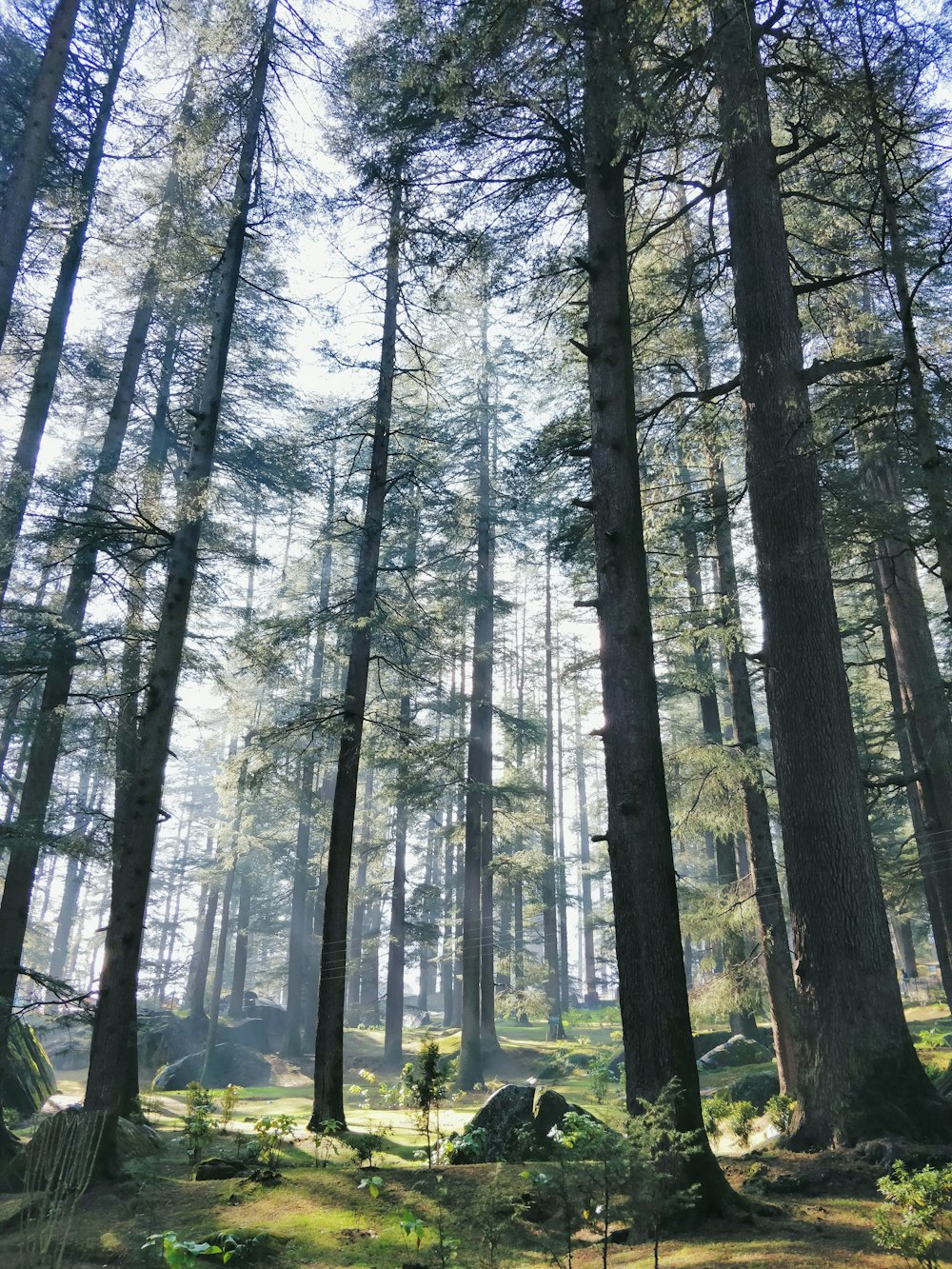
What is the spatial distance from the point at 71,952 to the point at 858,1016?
47347mm

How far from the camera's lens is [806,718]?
651cm

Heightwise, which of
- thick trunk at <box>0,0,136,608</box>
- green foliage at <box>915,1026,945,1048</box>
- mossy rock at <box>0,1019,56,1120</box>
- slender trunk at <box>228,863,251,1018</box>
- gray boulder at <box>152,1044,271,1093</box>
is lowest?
gray boulder at <box>152,1044,271,1093</box>

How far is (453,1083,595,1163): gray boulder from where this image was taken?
6.70 meters

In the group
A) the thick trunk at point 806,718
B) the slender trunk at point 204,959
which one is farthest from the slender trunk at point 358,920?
the thick trunk at point 806,718

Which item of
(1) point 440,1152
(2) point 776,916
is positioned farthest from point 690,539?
(1) point 440,1152

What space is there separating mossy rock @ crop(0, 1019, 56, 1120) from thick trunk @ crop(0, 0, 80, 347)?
11.3 m

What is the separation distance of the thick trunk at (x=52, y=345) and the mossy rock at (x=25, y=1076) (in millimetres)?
8520

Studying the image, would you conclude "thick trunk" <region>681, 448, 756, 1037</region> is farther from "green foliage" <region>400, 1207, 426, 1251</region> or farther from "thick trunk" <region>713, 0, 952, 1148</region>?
"green foliage" <region>400, 1207, 426, 1251</region>

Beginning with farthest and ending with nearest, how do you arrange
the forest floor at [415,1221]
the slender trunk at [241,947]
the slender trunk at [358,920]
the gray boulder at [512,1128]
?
the slender trunk at [241,947]
the slender trunk at [358,920]
the gray boulder at [512,1128]
the forest floor at [415,1221]

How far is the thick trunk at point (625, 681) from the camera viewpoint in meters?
4.73

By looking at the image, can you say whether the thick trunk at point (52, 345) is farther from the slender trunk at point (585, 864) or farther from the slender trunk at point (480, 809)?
the slender trunk at point (585, 864)

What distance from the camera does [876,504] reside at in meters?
6.75

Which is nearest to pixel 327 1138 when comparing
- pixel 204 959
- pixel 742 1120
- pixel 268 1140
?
pixel 268 1140

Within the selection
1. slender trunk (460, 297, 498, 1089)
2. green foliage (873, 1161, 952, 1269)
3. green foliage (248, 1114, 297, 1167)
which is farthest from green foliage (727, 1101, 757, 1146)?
slender trunk (460, 297, 498, 1089)
